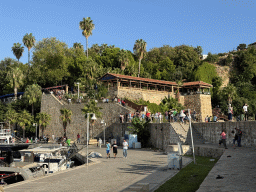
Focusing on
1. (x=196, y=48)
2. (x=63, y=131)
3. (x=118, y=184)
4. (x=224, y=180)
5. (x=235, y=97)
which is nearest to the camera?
(x=224, y=180)

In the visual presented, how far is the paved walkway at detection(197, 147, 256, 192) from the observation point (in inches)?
353

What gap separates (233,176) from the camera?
1082 cm

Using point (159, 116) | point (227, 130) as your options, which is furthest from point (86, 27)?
point (227, 130)

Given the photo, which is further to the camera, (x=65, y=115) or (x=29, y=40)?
(x=29, y=40)

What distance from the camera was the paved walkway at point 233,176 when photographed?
8.98 m

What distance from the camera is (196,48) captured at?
76.6 metres

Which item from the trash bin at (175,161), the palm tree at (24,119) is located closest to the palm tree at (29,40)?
the palm tree at (24,119)

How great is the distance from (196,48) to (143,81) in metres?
32.0

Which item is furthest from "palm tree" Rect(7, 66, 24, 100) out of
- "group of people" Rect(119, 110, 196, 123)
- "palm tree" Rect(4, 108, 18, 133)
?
"group of people" Rect(119, 110, 196, 123)

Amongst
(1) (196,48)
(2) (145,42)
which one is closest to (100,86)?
(2) (145,42)

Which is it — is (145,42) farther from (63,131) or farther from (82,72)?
(63,131)

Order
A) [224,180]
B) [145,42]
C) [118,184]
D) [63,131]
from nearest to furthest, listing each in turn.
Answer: [224,180], [118,184], [63,131], [145,42]

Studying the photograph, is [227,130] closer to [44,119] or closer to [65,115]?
[65,115]

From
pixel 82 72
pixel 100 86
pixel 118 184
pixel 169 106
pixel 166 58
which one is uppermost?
pixel 166 58
